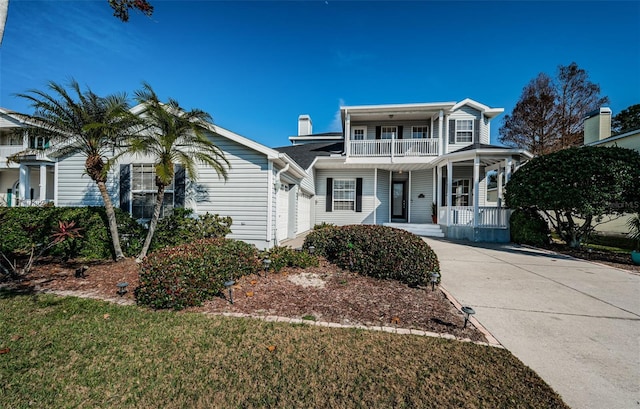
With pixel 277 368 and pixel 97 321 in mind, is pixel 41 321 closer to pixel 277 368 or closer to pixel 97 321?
pixel 97 321

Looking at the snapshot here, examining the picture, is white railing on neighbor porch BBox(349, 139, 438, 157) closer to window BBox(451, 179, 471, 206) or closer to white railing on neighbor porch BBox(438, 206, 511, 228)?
window BBox(451, 179, 471, 206)

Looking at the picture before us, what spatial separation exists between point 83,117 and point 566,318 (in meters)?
9.67

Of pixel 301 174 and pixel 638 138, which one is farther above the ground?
pixel 638 138

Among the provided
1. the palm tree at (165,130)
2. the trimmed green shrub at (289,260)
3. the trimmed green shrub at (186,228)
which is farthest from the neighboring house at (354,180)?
the trimmed green shrub at (289,260)

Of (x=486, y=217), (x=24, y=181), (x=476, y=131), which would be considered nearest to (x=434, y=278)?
(x=486, y=217)

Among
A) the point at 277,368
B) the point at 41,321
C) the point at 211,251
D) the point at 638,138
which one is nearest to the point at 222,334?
the point at 277,368

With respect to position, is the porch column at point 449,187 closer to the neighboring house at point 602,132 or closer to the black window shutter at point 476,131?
the black window shutter at point 476,131

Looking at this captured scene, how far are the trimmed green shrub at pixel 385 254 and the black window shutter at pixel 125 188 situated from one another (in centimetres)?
663

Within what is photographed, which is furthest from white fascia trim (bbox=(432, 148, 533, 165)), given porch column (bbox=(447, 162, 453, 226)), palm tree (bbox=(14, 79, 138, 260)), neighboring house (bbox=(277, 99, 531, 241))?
palm tree (bbox=(14, 79, 138, 260))

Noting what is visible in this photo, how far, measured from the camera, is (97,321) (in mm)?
3408

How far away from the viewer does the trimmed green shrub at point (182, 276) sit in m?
3.81

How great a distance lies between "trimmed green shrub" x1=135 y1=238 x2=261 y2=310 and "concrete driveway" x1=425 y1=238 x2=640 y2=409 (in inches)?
161

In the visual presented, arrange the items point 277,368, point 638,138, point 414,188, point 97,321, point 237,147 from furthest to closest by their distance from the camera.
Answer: point 414,188
point 638,138
point 237,147
point 97,321
point 277,368

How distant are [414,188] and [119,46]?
44.2ft
